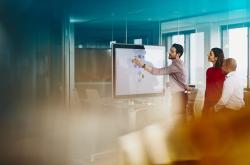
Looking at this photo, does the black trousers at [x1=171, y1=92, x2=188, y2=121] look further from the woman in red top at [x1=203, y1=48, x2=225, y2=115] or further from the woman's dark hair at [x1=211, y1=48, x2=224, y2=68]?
the woman's dark hair at [x1=211, y1=48, x2=224, y2=68]

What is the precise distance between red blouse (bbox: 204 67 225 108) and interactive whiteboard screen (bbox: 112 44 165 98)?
0.38 metres

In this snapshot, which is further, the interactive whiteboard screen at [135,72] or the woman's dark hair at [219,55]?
the woman's dark hair at [219,55]

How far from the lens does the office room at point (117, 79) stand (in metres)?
1.89

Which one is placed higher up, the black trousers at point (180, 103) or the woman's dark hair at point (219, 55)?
the woman's dark hair at point (219, 55)

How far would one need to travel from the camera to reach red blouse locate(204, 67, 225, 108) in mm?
2414

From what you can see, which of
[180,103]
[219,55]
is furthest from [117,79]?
[219,55]

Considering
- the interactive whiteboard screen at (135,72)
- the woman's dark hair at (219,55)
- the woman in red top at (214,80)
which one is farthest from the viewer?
the woman's dark hair at (219,55)

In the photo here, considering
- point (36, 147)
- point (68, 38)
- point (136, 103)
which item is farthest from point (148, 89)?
point (36, 147)

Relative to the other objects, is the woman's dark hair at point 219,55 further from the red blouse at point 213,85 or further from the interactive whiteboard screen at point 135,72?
the interactive whiteboard screen at point 135,72

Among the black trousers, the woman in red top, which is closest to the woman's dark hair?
the woman in red top

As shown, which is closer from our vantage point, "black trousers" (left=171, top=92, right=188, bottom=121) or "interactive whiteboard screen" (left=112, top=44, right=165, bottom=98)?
"interactive whiteboard screen" (left=112, top=44, right=165, bottom=98)

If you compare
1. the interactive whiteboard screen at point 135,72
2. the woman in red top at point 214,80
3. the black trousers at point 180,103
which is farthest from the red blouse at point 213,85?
the interactive whiteboard screen at point 135,72

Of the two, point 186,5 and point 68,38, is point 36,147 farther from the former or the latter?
point 186,5

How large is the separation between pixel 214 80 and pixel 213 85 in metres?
0.05
